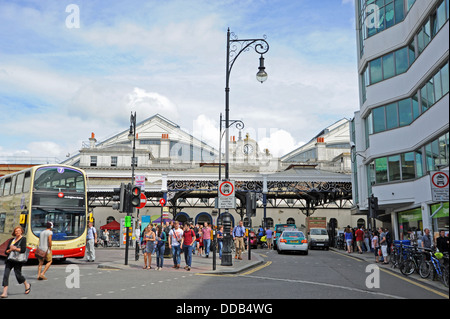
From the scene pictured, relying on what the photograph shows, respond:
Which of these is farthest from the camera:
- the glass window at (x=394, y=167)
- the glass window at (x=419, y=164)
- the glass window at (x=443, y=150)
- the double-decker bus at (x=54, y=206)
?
the glass window at (x=394, y=167)

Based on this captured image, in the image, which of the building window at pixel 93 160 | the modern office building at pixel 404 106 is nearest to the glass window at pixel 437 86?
the modern office building at pixel 404 106

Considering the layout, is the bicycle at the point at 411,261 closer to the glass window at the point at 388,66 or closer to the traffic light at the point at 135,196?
the traffic light at the point at 135,196

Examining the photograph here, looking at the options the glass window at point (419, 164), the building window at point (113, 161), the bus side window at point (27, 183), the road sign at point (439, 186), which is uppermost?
the building window at point (113, 161)

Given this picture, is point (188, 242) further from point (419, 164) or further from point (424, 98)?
point (424, 98)

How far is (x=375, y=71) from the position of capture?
2720 cm

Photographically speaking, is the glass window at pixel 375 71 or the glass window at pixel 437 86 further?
the glass window at pixel 375 71

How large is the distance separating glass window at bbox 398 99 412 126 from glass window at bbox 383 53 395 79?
76.2 inches

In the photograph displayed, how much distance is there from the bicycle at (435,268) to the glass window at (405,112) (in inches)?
488

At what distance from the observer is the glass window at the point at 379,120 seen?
2647cm

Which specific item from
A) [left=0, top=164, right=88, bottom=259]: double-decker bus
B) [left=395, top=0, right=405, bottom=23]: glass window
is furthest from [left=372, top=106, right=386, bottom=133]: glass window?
[left=0, top=164, right=88, bottom=259]: double-decker bus

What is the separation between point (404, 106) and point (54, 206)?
19009 mm
